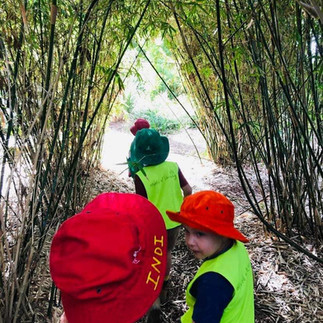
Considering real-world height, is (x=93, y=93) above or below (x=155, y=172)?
above

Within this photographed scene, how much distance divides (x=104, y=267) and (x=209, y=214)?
1.48 ft

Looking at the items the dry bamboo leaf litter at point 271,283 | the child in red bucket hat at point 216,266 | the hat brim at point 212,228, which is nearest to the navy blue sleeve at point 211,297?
the child in red bucket hat at point 216,266

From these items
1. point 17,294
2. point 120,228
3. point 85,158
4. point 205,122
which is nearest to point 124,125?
point 205,122

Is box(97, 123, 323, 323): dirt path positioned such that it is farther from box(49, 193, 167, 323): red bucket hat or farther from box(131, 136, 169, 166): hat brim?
box(49, 193, 167, 323): red bucket hat

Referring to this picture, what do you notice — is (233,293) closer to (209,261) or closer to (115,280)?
(209,261)

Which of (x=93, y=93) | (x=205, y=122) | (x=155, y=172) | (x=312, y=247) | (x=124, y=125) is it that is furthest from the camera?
(x=124, y=125)

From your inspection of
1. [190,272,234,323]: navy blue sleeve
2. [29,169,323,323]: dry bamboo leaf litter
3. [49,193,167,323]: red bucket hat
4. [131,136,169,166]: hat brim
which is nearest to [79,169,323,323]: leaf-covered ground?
[29,169,323,323]: dry bamboo leaf litter

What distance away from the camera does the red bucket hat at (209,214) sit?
0.97 m

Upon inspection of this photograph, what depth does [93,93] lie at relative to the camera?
9.67ft

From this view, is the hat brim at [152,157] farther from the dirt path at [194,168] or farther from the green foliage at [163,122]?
the green foliage at [163,122]

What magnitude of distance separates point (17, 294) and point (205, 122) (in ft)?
10.8

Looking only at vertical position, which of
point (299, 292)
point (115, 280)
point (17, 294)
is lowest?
point (299, 292)

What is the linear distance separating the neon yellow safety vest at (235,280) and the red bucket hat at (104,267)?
0.99ft

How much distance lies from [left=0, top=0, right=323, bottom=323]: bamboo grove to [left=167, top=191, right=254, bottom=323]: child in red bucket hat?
0.26 metres
